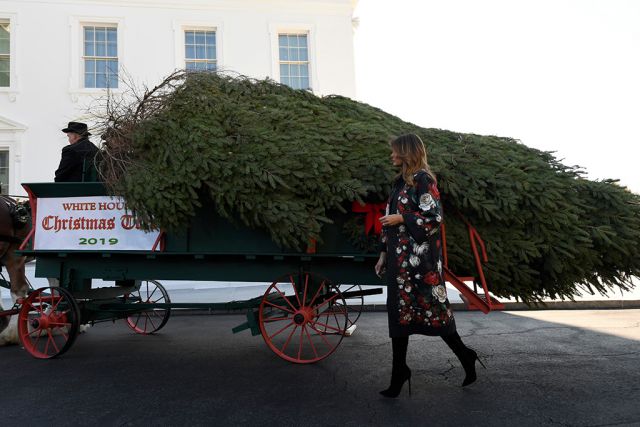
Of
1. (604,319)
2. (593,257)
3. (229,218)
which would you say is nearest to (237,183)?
(229,218)

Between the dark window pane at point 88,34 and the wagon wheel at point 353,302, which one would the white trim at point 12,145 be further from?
the wagon wheel at point 353,302

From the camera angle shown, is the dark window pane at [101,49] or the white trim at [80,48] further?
the dark window pane at [101,49]

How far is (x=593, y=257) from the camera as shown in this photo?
3.75 metres

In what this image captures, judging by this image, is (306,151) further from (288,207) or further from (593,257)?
(593,257)

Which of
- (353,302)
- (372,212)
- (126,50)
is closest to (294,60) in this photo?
(126,50)

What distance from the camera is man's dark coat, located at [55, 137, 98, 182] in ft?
15.5

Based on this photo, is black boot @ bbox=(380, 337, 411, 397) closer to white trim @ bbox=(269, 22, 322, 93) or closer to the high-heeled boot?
the high-heeled boot

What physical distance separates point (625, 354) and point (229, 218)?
4476 mm

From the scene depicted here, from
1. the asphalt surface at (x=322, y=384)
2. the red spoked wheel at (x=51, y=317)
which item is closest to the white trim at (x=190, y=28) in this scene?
the asphalt surface at (x=322, y=384)

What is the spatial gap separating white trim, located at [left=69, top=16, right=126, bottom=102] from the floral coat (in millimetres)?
10366

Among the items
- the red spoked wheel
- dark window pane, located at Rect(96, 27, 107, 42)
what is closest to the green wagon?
the red spoked wheel

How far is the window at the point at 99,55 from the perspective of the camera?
11820 mm

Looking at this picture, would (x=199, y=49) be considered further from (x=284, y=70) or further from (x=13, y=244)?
(x=13, y=244)

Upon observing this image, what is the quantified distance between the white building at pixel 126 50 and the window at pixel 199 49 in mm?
27
